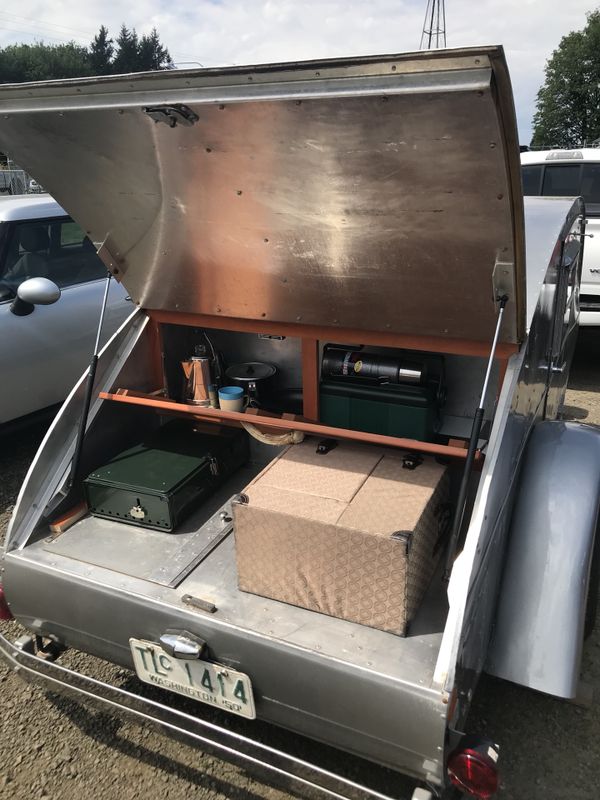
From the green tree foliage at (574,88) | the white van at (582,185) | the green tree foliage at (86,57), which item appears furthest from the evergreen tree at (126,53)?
the white van at (582,185)

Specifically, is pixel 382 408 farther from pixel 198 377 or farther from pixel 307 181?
pixel 307 181

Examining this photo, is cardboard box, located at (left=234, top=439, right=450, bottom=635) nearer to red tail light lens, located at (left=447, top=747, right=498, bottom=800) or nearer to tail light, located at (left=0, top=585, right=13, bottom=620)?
red tail light lens, located at (left=447, top=747, right=498, bottom=800)

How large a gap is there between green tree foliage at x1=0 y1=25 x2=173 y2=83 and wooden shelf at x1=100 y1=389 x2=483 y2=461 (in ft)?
220

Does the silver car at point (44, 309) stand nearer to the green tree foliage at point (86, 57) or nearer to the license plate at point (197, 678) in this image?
the license plate at point (197, 678)

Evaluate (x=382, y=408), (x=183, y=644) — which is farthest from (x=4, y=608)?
(x=382, y=408)

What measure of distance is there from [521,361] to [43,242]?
12.3 ft

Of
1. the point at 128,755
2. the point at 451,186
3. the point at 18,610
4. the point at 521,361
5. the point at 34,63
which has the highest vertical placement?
the point at 34,63

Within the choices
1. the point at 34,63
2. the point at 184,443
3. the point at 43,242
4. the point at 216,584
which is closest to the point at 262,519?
the point at 216,584

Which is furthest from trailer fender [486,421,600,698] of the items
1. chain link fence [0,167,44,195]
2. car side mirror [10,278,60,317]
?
chain link fence [0,167,44,195]

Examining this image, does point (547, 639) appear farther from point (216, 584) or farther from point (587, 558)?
point (216, 584)

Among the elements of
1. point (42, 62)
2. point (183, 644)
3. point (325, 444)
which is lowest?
point (183, 644)

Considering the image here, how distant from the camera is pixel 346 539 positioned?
1825 mm

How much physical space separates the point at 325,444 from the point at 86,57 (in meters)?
74.1

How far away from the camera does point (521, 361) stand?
2021 millimetres
